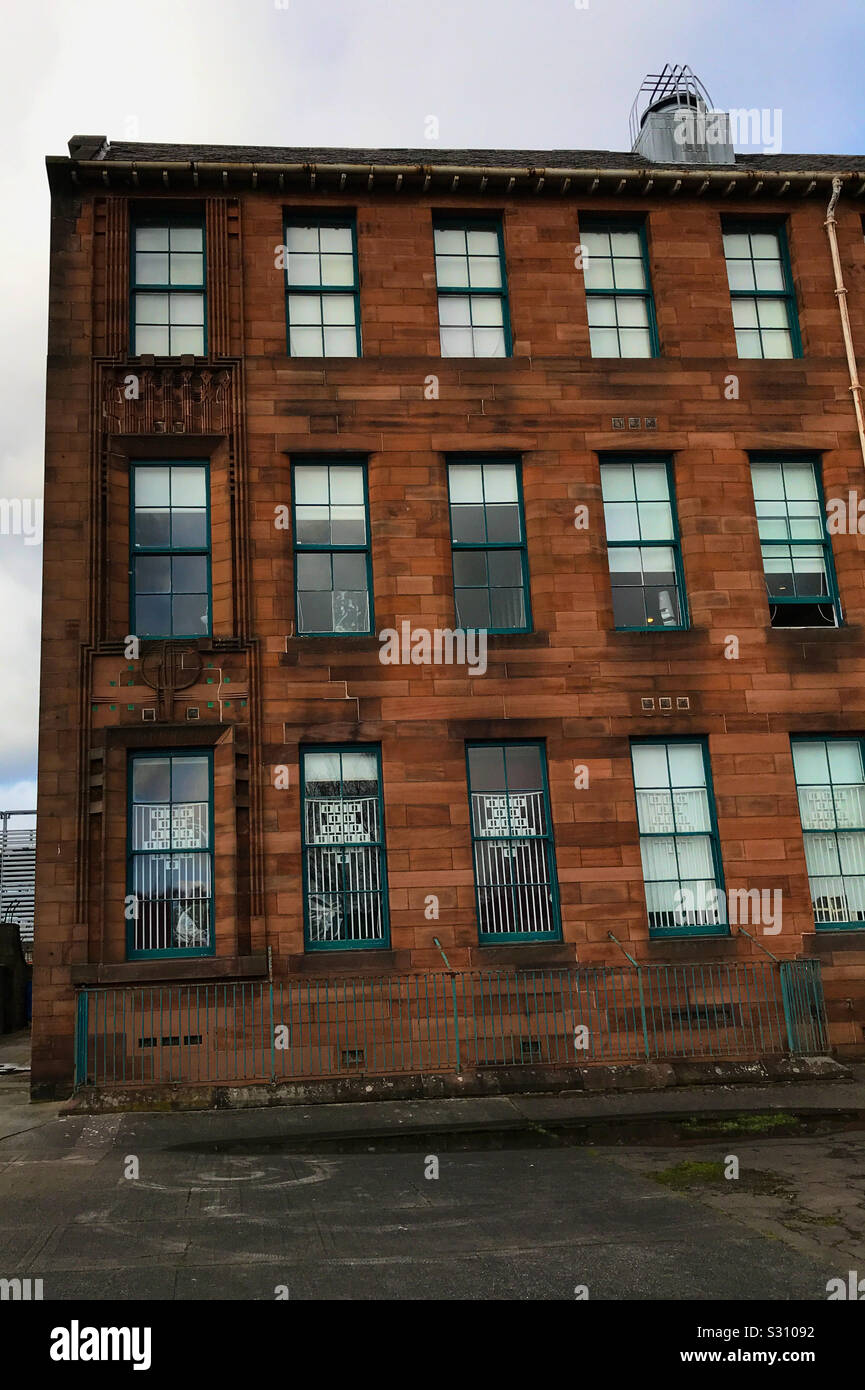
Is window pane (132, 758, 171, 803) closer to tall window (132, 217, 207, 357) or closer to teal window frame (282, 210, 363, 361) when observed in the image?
tall window (132, 217, 207, 357)

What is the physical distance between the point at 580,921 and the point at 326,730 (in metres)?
4.34

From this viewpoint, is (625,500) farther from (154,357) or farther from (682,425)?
(154,357)

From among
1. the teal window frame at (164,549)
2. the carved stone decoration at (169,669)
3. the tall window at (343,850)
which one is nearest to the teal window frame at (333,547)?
the teal window frame at (164,549)

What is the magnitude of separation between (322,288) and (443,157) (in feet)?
15.2

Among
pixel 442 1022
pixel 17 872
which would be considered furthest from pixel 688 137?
pixel 17 872

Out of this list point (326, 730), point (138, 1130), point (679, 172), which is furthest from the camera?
point (679, 172)

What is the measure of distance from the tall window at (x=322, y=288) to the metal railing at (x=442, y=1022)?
374 inches

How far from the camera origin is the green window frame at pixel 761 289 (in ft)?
60.0

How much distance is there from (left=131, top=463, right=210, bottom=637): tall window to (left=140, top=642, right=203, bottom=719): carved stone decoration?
1.29 ft

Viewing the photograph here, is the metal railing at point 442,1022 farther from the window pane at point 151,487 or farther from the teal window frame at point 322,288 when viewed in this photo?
the teal window frame at point 322,288

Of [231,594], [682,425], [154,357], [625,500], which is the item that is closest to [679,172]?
Answer: [682,425]

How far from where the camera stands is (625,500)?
1728 cm

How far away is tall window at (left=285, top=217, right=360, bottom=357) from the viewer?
17.2m

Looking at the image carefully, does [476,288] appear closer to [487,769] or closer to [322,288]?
[322,288]
